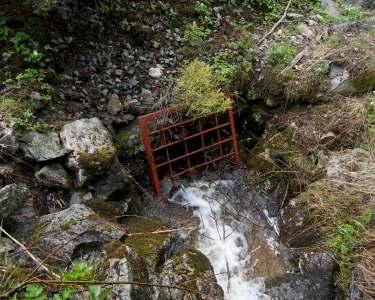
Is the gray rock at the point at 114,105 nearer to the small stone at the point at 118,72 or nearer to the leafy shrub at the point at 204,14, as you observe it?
the small stone at the point at 118,72

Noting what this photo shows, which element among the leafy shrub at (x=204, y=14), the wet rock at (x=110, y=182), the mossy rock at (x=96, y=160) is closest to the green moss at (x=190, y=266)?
the wet rock at (x=110, y=182)

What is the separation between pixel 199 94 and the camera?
391cm

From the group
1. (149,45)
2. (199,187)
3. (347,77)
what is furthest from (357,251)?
(149,45)

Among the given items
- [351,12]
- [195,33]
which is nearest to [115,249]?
[195,33]

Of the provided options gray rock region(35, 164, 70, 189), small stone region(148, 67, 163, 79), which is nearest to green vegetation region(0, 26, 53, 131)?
gray rock region(35, 164, 70, 189)

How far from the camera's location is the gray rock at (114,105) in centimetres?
405

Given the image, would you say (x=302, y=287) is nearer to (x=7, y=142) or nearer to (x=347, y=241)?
(x=347, y=241)

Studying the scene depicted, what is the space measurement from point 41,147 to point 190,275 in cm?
163

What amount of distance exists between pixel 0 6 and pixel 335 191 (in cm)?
359

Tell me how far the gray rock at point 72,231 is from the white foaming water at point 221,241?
103 cm

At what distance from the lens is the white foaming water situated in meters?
3.49

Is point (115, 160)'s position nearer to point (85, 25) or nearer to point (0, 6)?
point (85, 25)

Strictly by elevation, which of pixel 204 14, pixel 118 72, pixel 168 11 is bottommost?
pixel 118 72

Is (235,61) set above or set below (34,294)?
below
